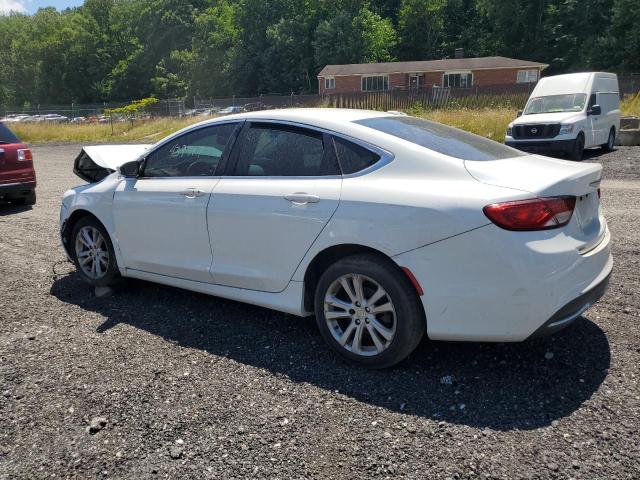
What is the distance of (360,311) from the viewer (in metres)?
3.47

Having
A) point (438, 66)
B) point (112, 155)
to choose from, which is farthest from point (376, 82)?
point (112, 155)

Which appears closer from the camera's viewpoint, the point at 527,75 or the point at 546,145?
the point at 546,145

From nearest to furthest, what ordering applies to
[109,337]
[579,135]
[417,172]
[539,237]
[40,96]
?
[539,237] < [417,172] < [109,337] < [579,135] < [40,96]

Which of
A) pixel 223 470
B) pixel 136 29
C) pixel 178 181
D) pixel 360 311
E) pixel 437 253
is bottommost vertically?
pixel 223 470

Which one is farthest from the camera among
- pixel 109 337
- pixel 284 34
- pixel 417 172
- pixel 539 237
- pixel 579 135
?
pixel 284 34

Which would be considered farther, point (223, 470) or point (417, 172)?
point (417, 172)

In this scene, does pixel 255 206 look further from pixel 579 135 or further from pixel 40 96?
pixel 40 96

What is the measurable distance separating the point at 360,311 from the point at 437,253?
656 millimetres

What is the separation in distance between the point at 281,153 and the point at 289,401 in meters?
1.71

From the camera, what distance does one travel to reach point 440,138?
12.5 ft

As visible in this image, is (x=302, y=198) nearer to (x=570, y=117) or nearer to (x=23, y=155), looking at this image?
(x=23, y=155)

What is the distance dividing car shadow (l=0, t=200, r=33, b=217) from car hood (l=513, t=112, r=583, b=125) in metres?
11.4

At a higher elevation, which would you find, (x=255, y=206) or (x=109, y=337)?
(x=255, y=206)

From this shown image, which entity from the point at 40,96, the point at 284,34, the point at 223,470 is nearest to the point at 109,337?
the point at 223,470
